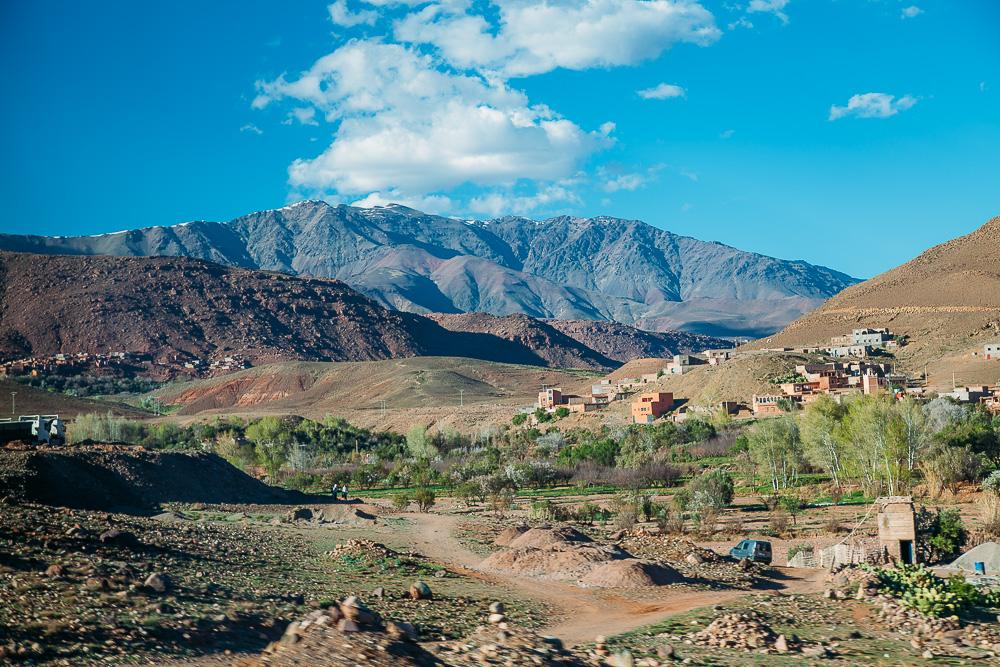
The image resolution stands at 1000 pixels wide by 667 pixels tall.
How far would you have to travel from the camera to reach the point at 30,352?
129 meters

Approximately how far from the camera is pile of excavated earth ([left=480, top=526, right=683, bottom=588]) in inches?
827

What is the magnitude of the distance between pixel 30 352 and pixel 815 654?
5233 inches

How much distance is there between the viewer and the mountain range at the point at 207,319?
453ft

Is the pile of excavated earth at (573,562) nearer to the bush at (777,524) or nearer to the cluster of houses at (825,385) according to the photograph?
the bush at (777,524)

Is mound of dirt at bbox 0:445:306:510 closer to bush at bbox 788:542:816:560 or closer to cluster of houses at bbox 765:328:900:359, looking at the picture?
bush at bbox 788:542:816:560

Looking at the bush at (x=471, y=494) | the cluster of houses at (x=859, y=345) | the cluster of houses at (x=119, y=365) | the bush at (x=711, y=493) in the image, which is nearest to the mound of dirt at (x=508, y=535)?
the bush at (x=711, y=493)

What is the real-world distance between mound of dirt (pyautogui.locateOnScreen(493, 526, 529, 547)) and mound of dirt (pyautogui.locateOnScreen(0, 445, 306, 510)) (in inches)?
459

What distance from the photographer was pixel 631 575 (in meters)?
20.9

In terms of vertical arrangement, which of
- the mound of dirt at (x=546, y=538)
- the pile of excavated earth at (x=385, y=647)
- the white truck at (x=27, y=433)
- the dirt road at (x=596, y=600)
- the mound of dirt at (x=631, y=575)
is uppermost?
the white truck at (x=27, y=433)

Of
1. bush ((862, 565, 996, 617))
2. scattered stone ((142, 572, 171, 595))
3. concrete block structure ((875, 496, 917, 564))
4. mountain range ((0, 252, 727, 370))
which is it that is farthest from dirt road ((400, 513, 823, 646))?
mountain range ((0, 252, 727, 370))

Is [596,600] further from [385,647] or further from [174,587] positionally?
[385,647]

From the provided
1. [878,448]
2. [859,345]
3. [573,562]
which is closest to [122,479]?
[573,562]

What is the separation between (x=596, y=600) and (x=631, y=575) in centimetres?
176

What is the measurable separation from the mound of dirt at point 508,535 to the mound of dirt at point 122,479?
11650 mm
